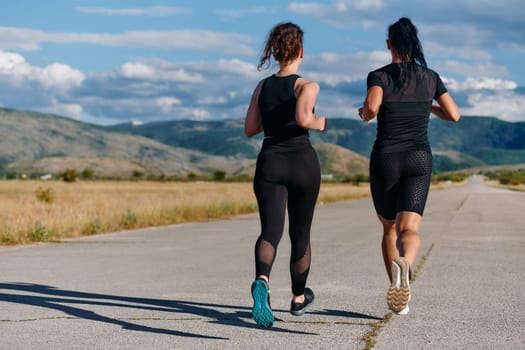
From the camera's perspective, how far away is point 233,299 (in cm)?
830

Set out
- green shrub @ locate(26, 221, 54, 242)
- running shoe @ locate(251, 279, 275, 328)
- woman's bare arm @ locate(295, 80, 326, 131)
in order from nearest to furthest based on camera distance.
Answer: running shoe @ locate(251, 279, 275, 328)
woman's bare arm @ locate(295, 80, 326, 131)
green shrub @ locate(26, 221, 54, 242)

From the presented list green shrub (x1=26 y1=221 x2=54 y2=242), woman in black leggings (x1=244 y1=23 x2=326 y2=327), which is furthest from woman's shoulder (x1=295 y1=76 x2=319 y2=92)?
green shrub (x1=26 y1=221 x2=54 y2=242)

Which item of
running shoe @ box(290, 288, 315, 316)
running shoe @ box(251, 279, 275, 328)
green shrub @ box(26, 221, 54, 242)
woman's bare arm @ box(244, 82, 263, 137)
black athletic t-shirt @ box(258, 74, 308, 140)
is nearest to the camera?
running shoe @ box(251, 279, 275, 328)

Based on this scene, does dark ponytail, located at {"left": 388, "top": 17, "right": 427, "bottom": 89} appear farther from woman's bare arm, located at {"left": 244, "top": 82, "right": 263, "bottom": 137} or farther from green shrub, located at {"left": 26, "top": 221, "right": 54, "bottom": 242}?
green shrub, located at {"left": 26, "top": 221, "right": 54, "bottom": 242}

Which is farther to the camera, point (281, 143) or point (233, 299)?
point (233, 299)

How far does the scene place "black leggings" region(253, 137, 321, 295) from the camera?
20.6ft

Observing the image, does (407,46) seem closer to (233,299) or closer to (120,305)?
(233,299)

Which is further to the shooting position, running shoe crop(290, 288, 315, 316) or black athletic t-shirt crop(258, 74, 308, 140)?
running shoe crop(290, 288, 315, 316)

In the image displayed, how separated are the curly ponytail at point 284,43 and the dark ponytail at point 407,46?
82cm

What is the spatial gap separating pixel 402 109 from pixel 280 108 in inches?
38.4

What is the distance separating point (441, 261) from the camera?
40.8 feet

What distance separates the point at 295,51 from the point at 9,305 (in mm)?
3761

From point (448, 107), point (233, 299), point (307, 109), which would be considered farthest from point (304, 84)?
point (233, 299)

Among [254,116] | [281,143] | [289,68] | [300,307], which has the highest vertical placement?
[289,68]
